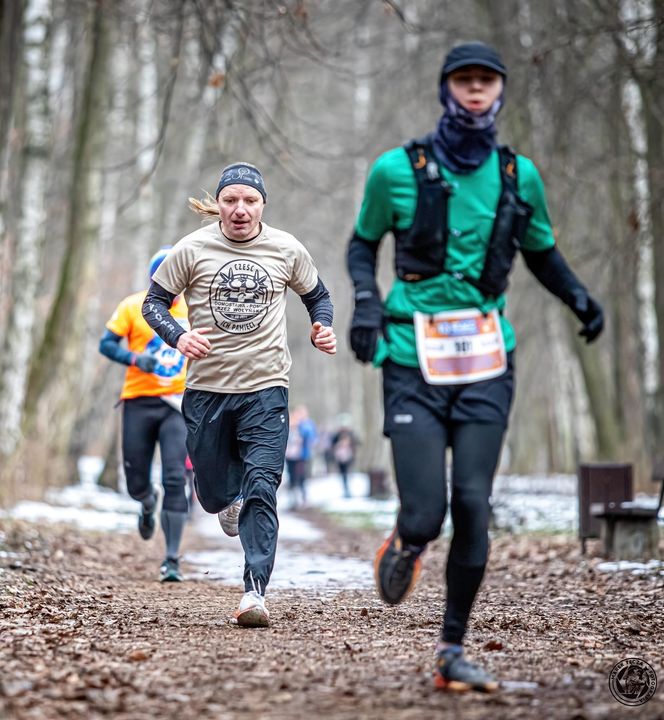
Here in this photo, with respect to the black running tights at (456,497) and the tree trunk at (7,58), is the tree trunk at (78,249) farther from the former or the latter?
the black running tights at (456,497)

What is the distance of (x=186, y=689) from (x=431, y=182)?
2.14m

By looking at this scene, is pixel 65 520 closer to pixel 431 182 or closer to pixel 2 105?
pixel 2 105

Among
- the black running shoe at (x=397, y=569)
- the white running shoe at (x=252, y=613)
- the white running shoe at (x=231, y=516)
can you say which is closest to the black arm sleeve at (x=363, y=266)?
the black running shoe at (x=397, y=569)

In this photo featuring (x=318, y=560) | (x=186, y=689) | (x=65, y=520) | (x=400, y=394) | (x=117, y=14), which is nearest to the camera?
(x=186, y=689)

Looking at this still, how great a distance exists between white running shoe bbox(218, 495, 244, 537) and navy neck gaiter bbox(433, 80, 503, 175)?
272 cm

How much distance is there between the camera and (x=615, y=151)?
55.0 feet

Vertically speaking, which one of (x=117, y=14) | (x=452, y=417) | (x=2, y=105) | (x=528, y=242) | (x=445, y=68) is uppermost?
(x=117, y=14)

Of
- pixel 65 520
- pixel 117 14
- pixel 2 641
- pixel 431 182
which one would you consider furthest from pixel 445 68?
pixel 65 520

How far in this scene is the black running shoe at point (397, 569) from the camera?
15.3 ft

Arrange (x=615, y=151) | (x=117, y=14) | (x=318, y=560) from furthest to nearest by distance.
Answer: (x=615, y=151)
(x=117, y=14)
(x=318, y=560)

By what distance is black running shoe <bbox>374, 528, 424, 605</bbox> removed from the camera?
4.66m

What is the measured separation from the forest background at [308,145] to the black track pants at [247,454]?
15.2 ft

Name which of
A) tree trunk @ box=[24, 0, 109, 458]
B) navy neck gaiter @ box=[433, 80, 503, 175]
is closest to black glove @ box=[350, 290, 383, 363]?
navy neck gaiter @ box=[433, 80, 503, 175]

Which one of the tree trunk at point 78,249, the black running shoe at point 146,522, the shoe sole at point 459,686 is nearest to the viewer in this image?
the shoe sole at point 459,686
